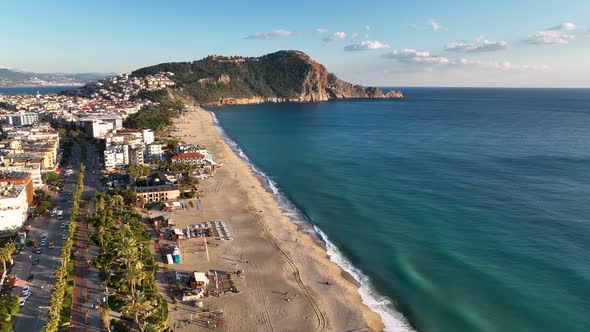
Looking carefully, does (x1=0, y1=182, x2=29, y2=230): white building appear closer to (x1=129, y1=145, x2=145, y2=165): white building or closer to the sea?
(x1=129, y1=145, x2=145, y2=165): white building

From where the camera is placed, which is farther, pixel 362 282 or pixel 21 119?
pixel 21 119

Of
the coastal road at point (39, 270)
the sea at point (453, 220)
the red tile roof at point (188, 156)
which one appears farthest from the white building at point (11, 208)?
the sea at point (453, 220)

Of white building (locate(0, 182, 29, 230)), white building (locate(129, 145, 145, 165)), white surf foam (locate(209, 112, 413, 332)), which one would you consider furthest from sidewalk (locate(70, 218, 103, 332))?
white building (locate(129, 145, 145, 165))

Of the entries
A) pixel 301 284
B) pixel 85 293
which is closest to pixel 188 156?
pixel 85 293

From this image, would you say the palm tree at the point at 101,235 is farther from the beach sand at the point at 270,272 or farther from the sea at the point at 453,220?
the sea at the point at 453,220

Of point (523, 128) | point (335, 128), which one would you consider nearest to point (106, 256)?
point (335, 128)

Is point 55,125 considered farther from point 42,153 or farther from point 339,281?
point 339,281

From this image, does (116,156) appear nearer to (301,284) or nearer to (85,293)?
(85,293)
